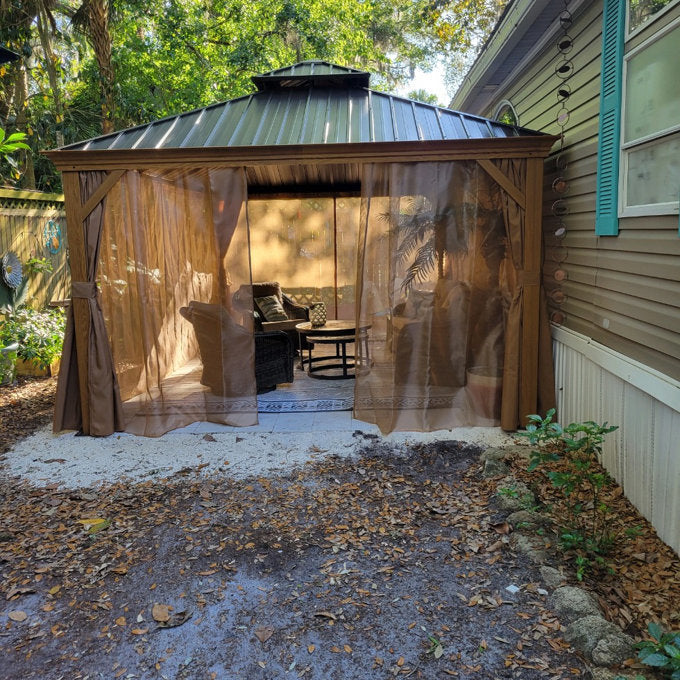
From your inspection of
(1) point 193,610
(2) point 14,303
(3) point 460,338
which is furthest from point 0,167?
(1) point 193,610

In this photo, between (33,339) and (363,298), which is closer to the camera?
(363,298)

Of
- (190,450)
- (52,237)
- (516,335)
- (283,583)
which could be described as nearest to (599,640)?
(283,583)

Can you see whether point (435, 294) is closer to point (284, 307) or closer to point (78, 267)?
point (78, 267)

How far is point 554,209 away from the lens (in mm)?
4637

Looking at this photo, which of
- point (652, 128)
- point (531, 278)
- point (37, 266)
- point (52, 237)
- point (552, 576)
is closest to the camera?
point (552, 576)

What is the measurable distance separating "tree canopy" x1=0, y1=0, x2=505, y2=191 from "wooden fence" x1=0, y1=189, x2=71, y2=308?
9.65 feet

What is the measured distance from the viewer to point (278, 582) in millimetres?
2779

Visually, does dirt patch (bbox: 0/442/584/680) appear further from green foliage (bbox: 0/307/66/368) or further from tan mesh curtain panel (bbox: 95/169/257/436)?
green foliage (bbox: 0/307/66/368)

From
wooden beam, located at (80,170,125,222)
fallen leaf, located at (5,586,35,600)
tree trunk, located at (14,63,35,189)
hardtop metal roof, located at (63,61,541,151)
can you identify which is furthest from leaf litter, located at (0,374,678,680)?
tree trunk, located at (14,63,35,189)

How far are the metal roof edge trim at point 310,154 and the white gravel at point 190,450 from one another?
224 cm

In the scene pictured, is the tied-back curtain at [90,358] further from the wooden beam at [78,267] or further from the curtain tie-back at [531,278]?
the curtain tie-back at [531,278]

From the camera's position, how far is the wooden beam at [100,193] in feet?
15.0

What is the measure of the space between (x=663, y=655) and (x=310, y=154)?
387 centimetres

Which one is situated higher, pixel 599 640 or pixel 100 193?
pixel 100 193
